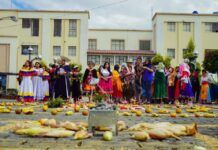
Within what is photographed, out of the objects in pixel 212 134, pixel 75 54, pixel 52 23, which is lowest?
pixel 212 134

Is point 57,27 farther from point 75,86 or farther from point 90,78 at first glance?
point 75,86

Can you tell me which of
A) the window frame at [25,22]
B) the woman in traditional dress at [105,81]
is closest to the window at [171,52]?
the window frame at [25,22]

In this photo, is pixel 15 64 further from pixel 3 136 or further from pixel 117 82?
pixel 3 136

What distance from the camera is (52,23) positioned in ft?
185

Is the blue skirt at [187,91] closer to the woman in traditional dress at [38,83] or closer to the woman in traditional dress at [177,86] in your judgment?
the woman in traditional dress at [177,86]

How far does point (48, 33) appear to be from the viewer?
55906 mm

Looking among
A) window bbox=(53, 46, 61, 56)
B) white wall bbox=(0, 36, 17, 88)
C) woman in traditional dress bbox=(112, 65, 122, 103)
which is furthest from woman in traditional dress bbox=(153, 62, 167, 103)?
white wall bbox=(0, 36, 17, 88)

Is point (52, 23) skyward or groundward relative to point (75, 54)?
skyward

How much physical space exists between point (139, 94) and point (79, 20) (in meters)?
40.1

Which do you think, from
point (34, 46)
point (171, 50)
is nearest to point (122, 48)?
point (171, 50)

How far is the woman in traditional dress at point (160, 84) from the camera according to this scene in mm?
17438

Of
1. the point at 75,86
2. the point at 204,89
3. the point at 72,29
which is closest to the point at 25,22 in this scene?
the point at 72,29

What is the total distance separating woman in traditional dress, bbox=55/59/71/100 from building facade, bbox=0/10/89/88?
39860mm

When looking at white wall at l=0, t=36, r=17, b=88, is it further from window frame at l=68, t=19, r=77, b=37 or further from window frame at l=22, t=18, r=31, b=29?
window frame at l=68, t=19, r=77, b=37
